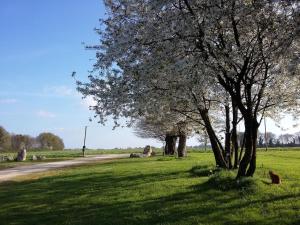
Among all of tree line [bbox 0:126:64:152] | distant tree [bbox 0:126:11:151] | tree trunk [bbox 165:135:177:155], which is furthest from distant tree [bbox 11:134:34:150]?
tree trunk [bbox 165:135:177:155]

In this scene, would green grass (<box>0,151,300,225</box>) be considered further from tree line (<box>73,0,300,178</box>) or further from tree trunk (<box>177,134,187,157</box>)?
tree trunk (<box>177,134,187,157</box>)

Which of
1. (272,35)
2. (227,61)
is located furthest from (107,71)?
(272,35)

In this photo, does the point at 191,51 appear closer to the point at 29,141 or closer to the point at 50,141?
the point at 29,141

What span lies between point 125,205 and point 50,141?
12910cm

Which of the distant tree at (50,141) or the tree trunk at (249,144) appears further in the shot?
the distant tree at (50,141)

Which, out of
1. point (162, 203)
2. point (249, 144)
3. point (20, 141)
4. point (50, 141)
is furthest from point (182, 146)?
point (50, 141)

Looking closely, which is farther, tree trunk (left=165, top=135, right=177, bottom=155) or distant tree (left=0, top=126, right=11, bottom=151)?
distant tree (left=0, top=126, right=11, bottom=151)

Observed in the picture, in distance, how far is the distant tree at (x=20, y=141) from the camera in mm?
127619

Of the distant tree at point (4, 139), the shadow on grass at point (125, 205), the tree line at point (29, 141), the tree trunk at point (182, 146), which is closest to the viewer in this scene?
the shadow on grass at point (125, 205)

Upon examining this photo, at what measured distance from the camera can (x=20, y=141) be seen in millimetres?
131750

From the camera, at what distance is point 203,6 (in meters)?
16.4

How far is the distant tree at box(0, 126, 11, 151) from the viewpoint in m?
115

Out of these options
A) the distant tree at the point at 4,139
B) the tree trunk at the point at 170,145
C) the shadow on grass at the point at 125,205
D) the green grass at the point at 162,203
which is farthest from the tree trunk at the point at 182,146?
the distant tree at the point at 4,139

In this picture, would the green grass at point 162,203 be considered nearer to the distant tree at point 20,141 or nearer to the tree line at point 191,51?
the tree line at point 191,51
